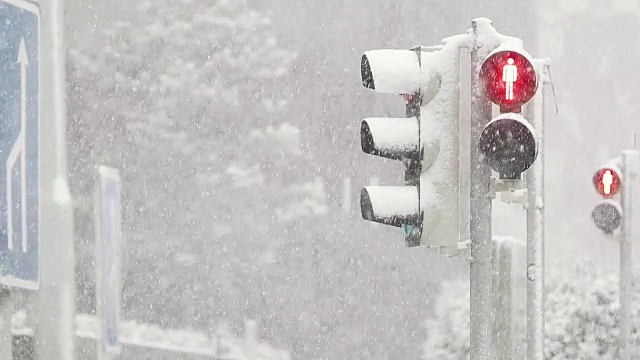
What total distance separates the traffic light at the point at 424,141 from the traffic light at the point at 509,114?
0.70 feet

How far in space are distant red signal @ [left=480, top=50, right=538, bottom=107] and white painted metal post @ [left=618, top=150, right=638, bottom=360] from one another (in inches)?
253

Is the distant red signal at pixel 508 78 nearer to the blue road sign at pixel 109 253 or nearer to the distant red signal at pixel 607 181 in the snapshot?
the blue road sign at pixel 109 253

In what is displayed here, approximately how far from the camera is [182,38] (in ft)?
73.7

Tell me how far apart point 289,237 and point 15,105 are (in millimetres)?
14782

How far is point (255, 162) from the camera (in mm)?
22047

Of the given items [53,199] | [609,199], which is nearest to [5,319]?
[53,199]

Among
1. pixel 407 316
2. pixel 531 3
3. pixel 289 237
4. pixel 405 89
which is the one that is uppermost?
pixel 531 3

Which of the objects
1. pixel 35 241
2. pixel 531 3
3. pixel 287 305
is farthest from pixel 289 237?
pixel 35 241

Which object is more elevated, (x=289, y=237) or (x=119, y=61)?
(x=119, y=61)

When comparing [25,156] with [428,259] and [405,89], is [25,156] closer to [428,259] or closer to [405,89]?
[405,89]

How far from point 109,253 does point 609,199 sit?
19.0ft

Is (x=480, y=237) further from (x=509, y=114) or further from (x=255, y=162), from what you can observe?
(x=255, y=162)

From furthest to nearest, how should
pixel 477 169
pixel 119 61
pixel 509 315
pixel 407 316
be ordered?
pixel 119 61
pixel 407 316
pixel 509 315
pixel 477 169

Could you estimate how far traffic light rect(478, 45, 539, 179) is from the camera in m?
4.20
